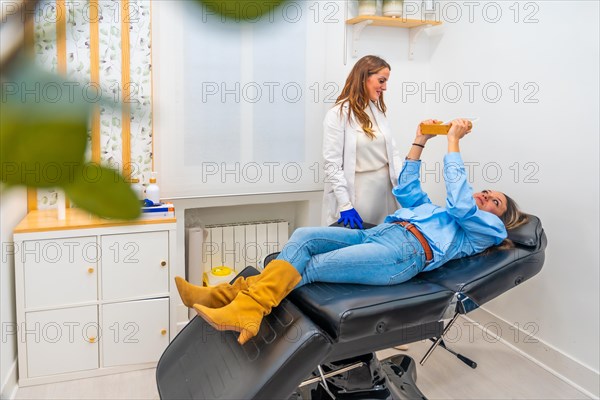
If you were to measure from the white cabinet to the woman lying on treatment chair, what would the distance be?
2.03ft

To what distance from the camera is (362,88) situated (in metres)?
2.59

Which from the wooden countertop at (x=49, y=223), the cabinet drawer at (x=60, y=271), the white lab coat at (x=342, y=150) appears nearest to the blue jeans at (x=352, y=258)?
the white lab coat at (x=342, y=150)

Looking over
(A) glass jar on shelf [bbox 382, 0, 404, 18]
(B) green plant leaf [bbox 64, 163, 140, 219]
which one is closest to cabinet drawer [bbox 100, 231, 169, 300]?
(A) glass jar on shelf [bbox 382, 0, 404, 18]

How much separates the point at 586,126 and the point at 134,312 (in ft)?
7.18

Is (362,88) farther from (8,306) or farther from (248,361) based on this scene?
(8,306)

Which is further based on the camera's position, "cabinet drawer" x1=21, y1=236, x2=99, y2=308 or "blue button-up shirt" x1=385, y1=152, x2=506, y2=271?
"cabinet drawer" x1=21, y1=236, x2=99, y2=308

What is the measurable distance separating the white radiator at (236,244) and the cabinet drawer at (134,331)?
44 centimetres

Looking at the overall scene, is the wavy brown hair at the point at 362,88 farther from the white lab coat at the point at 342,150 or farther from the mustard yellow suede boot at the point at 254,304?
the mustard yellow suede boot at the point at 254,304

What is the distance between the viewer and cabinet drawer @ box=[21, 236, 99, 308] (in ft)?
7.38

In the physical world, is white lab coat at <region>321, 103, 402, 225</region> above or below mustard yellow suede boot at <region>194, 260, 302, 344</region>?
above

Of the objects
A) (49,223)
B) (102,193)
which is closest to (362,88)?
(49,223)

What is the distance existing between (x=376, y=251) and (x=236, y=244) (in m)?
1.26

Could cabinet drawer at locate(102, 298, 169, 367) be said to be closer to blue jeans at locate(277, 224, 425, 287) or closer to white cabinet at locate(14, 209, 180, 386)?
white cabinet at locate(14, 209, 180, 386)

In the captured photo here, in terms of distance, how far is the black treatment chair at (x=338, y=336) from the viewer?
159cm
